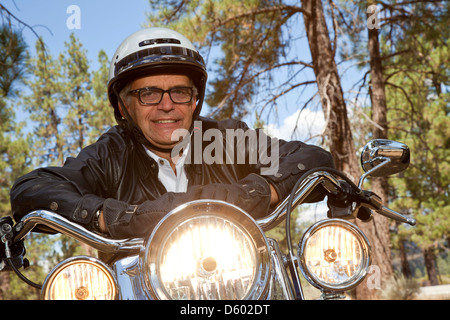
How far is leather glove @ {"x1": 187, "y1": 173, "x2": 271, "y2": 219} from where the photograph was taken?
1.09m

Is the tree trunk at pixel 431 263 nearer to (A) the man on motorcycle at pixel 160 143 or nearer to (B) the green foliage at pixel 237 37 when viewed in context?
(B) the green foliage at pixel 237 37

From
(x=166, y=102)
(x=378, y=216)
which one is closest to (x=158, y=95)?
(x=166, y=102)

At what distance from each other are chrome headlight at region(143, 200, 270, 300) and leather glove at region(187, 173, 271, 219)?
65mm

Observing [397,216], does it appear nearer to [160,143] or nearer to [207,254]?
[207,254]

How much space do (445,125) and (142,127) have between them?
22.8 m

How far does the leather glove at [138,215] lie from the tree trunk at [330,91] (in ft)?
24.5

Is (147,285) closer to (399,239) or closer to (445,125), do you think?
(445,125)

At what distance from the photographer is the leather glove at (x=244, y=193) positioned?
1089 millimetres

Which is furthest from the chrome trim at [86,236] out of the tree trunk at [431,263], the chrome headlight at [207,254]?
the tree trunk at [431,263]

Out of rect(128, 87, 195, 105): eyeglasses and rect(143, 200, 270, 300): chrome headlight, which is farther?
rect(128, 87, 195, 105): eyeglasses

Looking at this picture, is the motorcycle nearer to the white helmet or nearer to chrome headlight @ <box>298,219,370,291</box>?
chrome headlight @ <box>298,219,370,291</box>

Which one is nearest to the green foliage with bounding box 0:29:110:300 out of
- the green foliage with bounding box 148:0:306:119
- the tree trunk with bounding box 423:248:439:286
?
the green foliage with bounding box 148:0:306:119

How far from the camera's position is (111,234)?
1.10 meters

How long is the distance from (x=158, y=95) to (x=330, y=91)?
281 inches
